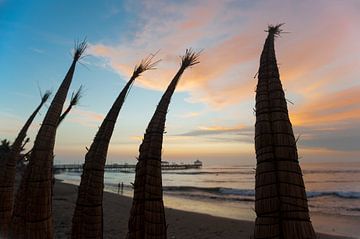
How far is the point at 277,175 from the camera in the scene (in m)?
2.55

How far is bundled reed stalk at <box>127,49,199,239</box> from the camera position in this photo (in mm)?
3582

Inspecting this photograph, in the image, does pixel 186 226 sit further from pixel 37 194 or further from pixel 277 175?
pixel 277 175

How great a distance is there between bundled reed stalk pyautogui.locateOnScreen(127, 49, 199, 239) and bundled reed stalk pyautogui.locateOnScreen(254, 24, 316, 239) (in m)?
1.27

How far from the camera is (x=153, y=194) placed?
3.65 meters

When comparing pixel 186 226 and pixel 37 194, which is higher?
pixel 37 194

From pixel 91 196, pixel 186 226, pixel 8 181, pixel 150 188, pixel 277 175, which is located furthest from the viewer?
pixel 186 226

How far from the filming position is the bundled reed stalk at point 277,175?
8.11ft

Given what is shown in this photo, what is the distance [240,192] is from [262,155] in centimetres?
4088

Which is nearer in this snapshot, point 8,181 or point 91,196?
point 91,196

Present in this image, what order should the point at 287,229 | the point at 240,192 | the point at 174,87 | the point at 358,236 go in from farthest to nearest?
the point at 240,192
the point at 358,236
the point at 174,87
the point at 287,229

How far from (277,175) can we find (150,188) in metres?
1.48

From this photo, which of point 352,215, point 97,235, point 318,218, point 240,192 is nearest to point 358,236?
point 318,218

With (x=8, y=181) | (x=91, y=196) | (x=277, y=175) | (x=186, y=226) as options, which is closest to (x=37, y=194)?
(x=91, y=196)

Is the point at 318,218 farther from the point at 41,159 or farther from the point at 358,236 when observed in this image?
the point at 41,159
